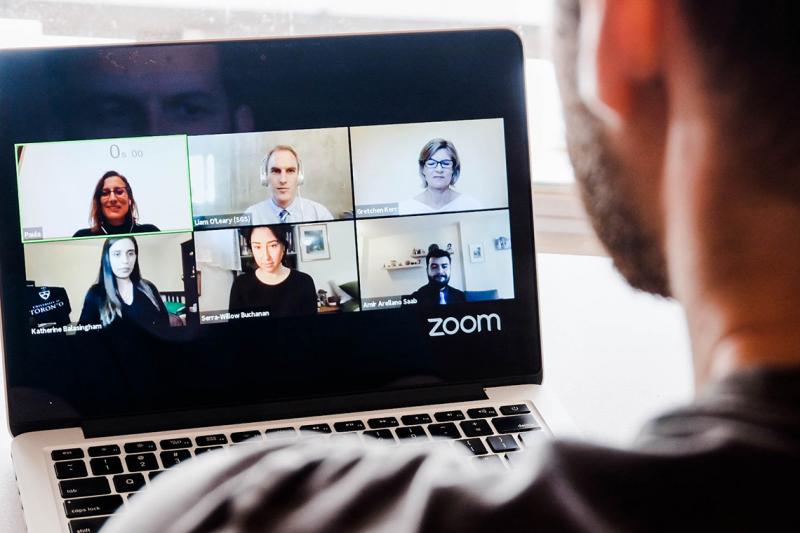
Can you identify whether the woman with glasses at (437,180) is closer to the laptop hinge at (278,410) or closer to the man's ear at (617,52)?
the laptop hinge at (278,410)

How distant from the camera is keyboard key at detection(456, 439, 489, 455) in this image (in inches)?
30.8

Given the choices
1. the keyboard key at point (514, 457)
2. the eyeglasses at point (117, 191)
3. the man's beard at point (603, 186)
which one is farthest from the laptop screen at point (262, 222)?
the man's beard at point (603, 186)

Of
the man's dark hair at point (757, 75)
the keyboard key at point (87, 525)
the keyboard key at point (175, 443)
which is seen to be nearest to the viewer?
the man's dark hair at point (757, 75)

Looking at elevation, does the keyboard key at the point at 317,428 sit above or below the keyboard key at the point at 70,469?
above

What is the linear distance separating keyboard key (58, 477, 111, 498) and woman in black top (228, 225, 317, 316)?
18 centimetres

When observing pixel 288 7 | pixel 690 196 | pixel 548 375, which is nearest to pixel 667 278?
pixel 690 196

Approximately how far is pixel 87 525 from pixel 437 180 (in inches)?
15.4

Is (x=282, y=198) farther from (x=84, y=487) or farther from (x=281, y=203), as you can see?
(x=84, y=487)

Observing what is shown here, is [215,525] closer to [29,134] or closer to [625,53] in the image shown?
[625,53]

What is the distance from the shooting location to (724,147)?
32 cm

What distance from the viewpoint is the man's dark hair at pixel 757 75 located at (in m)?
0.31

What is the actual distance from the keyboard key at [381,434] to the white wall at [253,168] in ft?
0.60

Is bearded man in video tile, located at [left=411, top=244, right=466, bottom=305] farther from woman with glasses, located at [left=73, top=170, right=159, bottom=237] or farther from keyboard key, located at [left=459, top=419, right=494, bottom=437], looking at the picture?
woman with glasses, located at [left=73, top=170, right=159, bottom=237]

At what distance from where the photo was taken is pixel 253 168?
84cm
